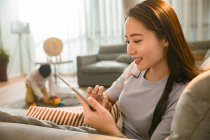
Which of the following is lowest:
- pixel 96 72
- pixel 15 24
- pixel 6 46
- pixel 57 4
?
pixel 96 72

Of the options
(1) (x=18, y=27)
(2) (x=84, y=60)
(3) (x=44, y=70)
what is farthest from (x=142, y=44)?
(1) (x=18, y=27)

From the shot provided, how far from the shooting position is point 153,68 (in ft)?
3.73

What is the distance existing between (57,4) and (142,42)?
206 inches

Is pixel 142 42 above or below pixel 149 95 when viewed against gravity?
above

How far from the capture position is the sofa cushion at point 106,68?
4332 millimetres

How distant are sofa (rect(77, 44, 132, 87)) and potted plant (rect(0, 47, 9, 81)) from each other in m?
1.70

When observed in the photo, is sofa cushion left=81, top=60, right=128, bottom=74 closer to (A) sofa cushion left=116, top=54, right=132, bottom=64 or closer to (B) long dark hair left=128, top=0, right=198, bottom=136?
(A) sofa cushion left=116, top=54, right=132, bottom=64

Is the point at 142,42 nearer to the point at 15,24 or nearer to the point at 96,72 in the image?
the point at 96,72

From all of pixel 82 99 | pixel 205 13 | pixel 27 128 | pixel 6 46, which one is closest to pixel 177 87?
pixel 82 99

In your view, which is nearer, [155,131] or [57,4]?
[155,131]

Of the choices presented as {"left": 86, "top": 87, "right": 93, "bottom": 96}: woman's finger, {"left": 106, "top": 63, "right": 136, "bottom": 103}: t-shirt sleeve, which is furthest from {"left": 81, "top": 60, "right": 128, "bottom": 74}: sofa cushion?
{"left": 86, "top": 87, "right": 93, "bottom": 96}: woman's finger

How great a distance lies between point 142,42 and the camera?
3.34 ft

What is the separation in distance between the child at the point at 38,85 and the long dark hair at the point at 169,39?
106 inches

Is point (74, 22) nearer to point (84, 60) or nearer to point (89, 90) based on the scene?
point (84, 60)
